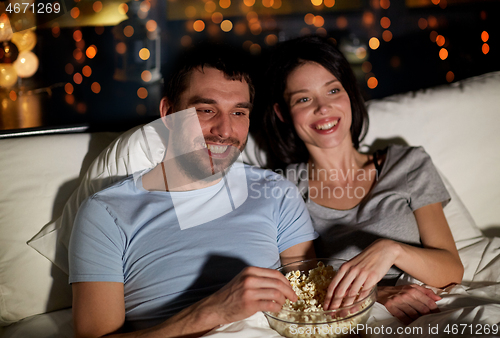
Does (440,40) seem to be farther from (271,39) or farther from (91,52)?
(91,52)

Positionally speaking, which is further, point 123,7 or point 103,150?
point 123,7

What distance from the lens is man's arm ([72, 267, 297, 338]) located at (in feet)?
2.90

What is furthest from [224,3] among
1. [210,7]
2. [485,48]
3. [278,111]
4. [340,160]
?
[485,48]

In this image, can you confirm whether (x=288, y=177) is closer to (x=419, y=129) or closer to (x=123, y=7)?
(x=419, y=129)

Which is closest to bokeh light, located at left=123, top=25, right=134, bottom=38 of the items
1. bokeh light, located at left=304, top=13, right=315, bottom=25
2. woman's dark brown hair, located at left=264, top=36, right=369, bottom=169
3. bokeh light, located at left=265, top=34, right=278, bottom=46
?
bokeh light, located at left=265, top=34, right=278, bottom=46

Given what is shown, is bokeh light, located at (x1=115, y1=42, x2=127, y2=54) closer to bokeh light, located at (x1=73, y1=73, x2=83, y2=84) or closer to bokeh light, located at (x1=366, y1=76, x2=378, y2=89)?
bokeh light, located at (x1=73, y1=73, x2=83, y2=84)

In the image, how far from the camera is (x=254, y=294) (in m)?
0.88

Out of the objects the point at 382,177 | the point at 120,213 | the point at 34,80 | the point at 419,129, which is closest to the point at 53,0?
the point at 34,80

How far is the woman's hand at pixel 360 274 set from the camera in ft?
2.97

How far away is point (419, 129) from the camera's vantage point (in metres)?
1.70

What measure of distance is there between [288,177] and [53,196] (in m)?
0.93

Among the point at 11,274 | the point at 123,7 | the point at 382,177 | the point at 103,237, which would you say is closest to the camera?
the point at 103,237

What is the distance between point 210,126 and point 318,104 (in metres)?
0.46

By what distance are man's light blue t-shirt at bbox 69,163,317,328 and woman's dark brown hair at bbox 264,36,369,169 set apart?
405 mm
